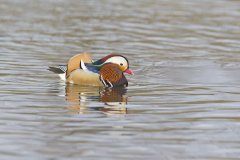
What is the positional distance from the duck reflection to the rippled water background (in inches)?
0.6

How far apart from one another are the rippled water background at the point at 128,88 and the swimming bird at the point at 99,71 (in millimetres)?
234

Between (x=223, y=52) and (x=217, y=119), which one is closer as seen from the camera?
(x=217, y=119)

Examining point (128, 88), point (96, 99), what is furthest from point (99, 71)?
point (96, 99)

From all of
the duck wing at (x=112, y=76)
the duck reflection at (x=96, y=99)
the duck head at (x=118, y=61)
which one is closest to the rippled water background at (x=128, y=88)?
the duck reflection at (x=96, y=99)

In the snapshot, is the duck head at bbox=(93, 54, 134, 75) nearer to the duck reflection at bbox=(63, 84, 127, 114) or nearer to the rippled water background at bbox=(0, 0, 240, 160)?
the rippled water background at bbox=(0, 0, 240, 160)

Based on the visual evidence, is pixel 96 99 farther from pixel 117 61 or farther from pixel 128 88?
pixel 117 61

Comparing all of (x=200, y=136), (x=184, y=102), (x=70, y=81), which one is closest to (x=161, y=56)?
(x=70, y=81)

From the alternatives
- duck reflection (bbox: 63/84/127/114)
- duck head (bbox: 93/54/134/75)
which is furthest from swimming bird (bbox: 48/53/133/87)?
duck reflection (bbox: 63/84/127/114)

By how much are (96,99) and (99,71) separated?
1595mm

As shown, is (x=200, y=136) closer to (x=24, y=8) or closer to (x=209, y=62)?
(x=209, y=62)

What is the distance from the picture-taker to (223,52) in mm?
19359

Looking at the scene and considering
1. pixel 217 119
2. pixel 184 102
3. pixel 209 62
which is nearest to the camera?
pixel 217 119

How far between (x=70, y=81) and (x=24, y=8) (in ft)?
41.4

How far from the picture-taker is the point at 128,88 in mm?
14297
